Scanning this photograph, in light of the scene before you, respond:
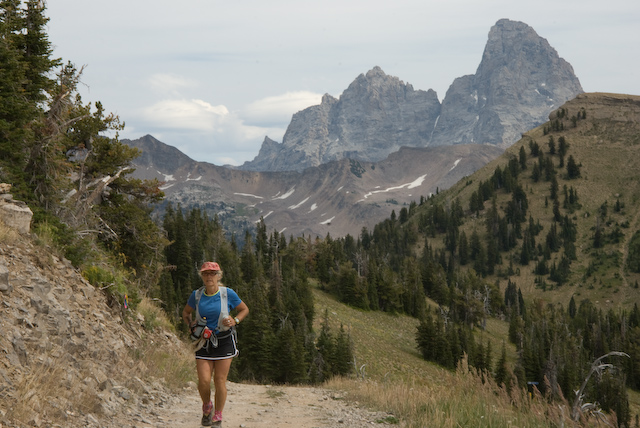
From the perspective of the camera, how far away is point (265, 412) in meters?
11.2

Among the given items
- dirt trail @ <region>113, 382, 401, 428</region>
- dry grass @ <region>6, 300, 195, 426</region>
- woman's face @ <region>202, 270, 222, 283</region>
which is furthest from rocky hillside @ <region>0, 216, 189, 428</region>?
woman's face @ <region>202, 270, 222, 283</region>

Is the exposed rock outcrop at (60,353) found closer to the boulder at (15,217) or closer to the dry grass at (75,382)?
the dry grass at (75,382)

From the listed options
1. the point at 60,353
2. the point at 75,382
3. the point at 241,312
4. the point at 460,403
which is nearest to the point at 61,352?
the point at 60,353

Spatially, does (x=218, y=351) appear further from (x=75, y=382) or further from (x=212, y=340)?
(x=75, y=382)

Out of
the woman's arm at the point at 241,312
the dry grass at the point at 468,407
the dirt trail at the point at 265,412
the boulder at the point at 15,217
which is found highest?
the boulder at the point at 15,217

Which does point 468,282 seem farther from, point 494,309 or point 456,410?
point 456,410

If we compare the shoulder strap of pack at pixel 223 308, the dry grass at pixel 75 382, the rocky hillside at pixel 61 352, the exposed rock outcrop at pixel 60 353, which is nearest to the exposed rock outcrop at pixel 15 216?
the rocky hillside at pixel 61 352

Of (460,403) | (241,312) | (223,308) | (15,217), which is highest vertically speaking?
(15,217)

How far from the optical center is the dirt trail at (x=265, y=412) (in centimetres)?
934

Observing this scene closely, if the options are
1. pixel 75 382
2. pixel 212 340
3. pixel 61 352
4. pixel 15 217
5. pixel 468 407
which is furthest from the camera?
pixel 15 217

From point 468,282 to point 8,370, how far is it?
14224 cm

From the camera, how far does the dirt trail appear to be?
30.6ft

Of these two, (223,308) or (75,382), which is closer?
(75,382)

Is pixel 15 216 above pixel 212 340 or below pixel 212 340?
above
